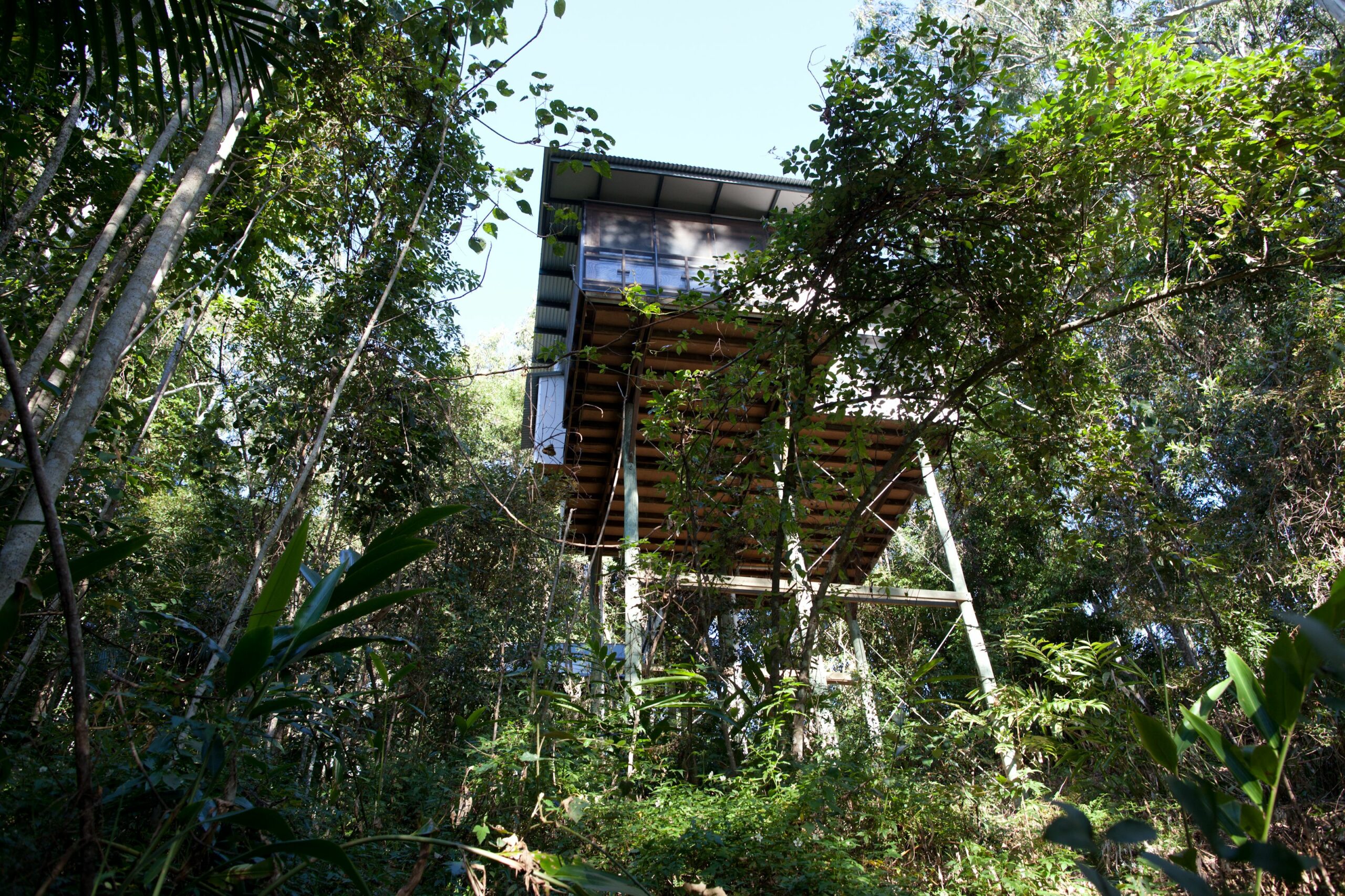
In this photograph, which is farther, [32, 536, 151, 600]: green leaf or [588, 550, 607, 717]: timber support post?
[588, 550, 607, 717]: timber support post

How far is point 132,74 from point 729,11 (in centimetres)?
368

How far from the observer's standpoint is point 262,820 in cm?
122

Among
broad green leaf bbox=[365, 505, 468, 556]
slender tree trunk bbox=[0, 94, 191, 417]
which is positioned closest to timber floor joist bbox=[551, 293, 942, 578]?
slender tree trunk bbox=[0, 94, 191, 417]

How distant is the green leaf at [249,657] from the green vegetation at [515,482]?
19 mm

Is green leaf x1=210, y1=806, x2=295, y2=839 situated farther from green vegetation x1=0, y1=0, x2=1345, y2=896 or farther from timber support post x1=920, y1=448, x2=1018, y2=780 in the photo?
timber support post x1=920, y1=448, x2=1018, y2=780

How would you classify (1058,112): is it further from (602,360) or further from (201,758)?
(602,360)

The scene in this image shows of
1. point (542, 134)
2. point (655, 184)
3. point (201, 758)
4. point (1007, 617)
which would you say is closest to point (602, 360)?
point (655, 184)

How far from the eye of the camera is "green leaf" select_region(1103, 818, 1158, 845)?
0.79 meters

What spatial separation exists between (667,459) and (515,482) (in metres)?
0.89

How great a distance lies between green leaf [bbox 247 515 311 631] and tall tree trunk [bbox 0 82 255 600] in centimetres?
48

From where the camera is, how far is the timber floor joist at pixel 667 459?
3.95 metres

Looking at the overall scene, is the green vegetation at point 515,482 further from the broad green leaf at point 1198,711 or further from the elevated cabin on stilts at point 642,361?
the elevated cabin on stilts at point 642,361

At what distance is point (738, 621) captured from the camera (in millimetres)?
7309

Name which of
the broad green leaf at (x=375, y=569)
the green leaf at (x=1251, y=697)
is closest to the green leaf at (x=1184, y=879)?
the green leaf at (x=1251, y=697)
